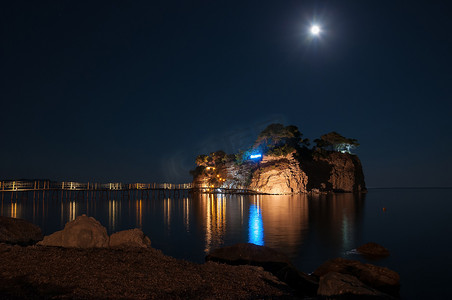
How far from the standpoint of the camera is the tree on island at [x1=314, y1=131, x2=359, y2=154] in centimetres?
11912

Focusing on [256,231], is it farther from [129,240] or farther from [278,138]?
[278,138]

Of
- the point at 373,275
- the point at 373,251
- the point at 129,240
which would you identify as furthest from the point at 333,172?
the point at 129,240

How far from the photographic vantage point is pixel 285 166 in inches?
3676

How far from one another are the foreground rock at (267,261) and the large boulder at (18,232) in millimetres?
13131

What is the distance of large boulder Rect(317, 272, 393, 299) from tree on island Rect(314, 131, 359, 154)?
113 meters

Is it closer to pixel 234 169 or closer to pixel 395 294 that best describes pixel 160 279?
pixel 395 294

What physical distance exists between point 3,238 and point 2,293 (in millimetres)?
13597

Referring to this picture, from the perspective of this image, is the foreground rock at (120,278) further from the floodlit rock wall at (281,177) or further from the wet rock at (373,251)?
the floodlit rock wall at (281,177)

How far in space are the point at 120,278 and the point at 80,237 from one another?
276 inches

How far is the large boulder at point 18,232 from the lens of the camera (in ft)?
65.9

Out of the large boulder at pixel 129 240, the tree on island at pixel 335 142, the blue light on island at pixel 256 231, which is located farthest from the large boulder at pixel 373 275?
the tree on island at pixel 335 142

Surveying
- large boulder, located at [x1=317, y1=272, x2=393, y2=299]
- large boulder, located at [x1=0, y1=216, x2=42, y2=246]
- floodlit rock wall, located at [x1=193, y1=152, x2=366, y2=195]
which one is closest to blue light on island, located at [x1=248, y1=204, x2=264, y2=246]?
large boulder, located at [x1=317, y1=272, x2=393, y2=299]

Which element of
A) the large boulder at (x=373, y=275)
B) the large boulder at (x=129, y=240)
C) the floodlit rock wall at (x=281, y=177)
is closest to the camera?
the large boulder at (x=373, y=275)

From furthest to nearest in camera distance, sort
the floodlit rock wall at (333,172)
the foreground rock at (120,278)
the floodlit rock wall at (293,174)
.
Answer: the floodlit rock wall at (333,172) < the floodlit rock wall at (293,174) < the foreground rock at (120,278)
